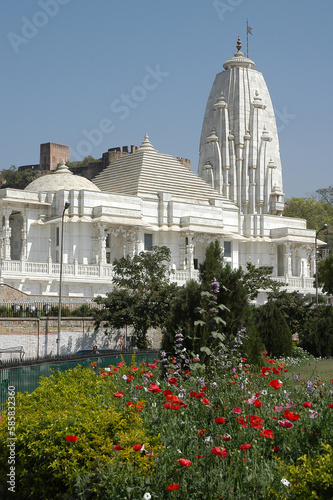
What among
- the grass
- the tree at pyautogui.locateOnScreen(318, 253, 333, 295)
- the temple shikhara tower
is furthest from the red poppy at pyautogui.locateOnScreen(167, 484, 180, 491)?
the tree at pyautogui.locateOnScreen(318, 253, 333, 295)

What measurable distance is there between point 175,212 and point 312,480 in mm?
48254

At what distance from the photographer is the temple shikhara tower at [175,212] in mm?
49688

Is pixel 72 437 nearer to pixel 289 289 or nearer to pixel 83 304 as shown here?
pixel 83 304

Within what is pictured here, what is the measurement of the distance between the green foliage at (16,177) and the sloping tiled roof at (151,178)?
4859 centimetres

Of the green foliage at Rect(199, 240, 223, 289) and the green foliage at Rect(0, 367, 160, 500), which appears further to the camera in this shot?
the green foliage at Rect(199, 240, 223, 289)

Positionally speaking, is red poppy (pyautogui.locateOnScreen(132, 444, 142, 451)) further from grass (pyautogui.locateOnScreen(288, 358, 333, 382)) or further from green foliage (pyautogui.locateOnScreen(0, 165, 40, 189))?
green foliage (pyautogui.locateOnScreen(0, 165, 40, 189))

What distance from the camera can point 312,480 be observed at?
7.25 meters

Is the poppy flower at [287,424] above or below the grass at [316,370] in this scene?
above

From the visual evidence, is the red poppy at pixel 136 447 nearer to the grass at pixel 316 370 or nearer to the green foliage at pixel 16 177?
the grass at pixel 316 370

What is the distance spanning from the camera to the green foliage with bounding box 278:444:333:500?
7195 millimetres

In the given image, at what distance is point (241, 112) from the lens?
237 feet

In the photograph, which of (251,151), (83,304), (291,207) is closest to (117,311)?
(83,304)

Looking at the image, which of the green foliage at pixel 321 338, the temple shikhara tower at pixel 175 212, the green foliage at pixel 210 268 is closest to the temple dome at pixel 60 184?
the temple shikhara tower at pixel 175 212

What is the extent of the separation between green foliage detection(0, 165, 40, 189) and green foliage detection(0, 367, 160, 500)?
3860 inches
